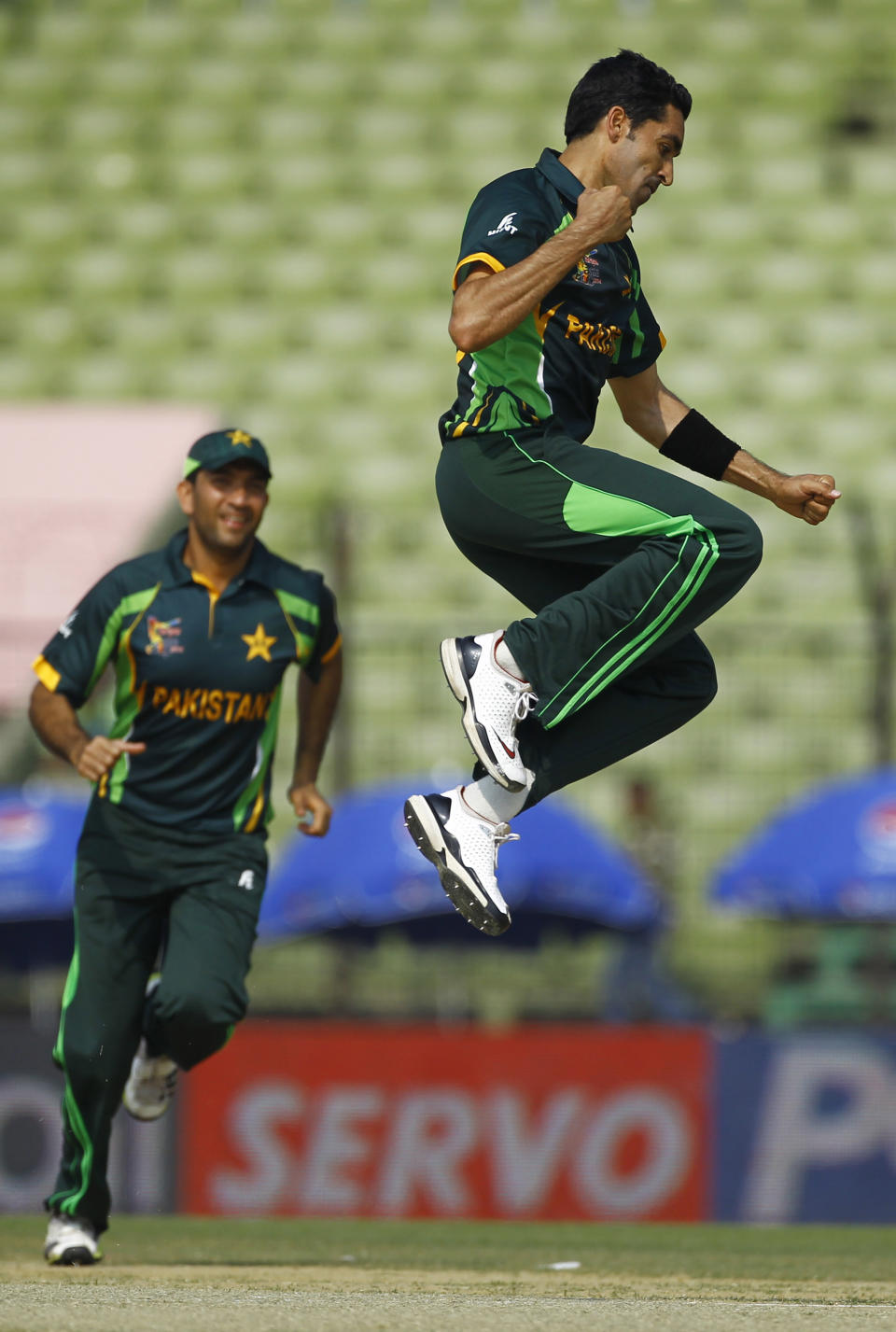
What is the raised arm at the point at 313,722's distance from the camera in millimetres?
6512

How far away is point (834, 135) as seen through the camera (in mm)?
14398

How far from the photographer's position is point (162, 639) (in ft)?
20.5

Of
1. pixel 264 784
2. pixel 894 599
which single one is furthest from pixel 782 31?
pixel 264 784

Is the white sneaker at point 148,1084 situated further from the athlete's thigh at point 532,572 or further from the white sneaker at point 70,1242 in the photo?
the athlete's thigh at point 532,572

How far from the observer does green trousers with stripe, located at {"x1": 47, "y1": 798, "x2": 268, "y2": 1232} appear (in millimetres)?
6074

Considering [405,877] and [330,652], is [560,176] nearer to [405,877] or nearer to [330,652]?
[330,652]

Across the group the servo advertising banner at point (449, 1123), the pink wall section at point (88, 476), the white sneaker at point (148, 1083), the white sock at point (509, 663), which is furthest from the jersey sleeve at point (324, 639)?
the pink wall section at point (88, 476)

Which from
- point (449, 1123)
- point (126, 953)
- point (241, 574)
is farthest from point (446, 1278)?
point (449, 1123)

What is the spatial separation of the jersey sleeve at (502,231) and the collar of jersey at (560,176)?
96mm

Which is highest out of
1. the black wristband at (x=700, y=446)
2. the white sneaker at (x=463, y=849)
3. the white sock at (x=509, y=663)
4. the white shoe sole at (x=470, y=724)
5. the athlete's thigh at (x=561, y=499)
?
the black wristband at (x=700, y=446)

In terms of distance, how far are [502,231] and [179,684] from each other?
2036mm

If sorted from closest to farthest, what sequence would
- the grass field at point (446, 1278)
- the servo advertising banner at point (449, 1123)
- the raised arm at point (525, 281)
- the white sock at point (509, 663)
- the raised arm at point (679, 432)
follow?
the grass field at point (446, 1278), the raised arm at point (525, 281), the white sock at point (509, 663), the raised arm at point (679, 432), the servo advertising banner at point (449, 1123)

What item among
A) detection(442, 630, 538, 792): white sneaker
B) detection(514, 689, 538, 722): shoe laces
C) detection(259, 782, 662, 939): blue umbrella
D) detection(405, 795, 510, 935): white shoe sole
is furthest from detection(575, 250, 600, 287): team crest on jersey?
detection(259, 782, 662, 939): blue umbrella

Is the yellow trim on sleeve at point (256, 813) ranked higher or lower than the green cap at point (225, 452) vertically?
lower
